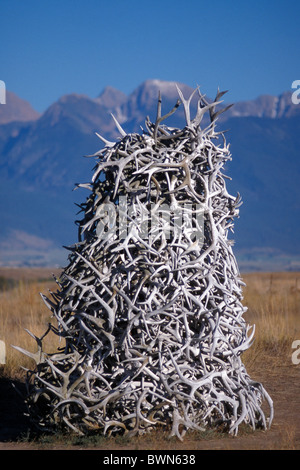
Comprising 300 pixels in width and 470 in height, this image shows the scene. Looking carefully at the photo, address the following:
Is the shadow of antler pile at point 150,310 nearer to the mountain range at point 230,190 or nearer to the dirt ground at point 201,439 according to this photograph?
the dirt ground at point 201,439

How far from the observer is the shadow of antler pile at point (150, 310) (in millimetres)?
5516

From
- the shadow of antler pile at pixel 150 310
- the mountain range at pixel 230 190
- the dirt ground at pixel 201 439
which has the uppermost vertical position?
the mountain range at pixel 230 190

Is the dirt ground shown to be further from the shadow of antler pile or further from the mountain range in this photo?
the mountain range

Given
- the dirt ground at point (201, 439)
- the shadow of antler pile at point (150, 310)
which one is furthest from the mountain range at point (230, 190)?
the shadow of antler pile at point (150, 310)

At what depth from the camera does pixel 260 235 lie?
12356cm

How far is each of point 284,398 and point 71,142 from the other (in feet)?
620

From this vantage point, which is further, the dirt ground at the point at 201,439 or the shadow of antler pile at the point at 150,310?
the shadow of antler pile at the point at 150,310

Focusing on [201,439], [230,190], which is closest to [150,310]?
[201,439]

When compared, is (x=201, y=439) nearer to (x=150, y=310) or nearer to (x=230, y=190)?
(x=150, y=310)

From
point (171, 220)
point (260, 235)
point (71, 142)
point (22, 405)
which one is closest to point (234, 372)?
point (171, 220)

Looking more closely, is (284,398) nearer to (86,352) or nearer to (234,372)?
(234,372)

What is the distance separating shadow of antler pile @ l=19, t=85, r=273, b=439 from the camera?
552 cm

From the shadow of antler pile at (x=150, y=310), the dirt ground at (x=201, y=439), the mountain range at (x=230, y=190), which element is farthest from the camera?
the mountain range at (x=230, y=190)

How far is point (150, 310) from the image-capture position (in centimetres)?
558
